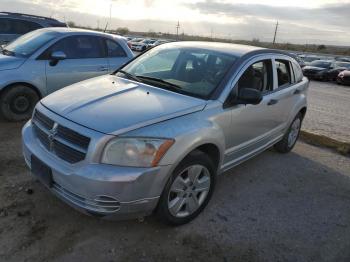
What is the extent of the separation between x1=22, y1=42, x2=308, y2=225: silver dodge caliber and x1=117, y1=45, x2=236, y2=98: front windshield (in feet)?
0.04

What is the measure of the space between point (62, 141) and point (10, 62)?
12.0ft

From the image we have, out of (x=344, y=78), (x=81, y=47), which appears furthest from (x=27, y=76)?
(x=344, y=78)

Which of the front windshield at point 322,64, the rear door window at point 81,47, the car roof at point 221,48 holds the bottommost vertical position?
the front windshield at point 322,64

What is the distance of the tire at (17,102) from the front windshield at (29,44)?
0.66 m

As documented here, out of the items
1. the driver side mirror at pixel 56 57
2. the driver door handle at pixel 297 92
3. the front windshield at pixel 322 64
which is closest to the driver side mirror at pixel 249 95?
the driver door handle at pixel 297 92

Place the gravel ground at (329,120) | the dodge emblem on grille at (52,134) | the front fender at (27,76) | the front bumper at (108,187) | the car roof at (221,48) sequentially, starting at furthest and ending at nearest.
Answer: the gravel ground at (329,120), the front fender at (27,76), the car roof at (221,48), the dodge emblem on grille at (52,134), the front bumper at (108,187)

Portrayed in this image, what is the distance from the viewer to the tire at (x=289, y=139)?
5.79 meters

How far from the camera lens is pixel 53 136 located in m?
3.21

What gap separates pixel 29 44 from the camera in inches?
259

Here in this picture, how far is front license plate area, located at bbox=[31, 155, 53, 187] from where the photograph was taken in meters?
3.16

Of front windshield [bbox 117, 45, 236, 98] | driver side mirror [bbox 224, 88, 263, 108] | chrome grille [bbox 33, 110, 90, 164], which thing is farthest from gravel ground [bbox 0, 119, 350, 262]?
front windshield [bbox 117, 45, 236, 98]

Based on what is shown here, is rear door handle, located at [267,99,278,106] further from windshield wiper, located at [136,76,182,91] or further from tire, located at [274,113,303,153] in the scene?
windshield wiper, located at [136,76,182,91]

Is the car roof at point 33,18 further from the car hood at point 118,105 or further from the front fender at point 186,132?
the front fender at point 186,132

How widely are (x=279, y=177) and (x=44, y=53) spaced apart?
4456 millimetres
